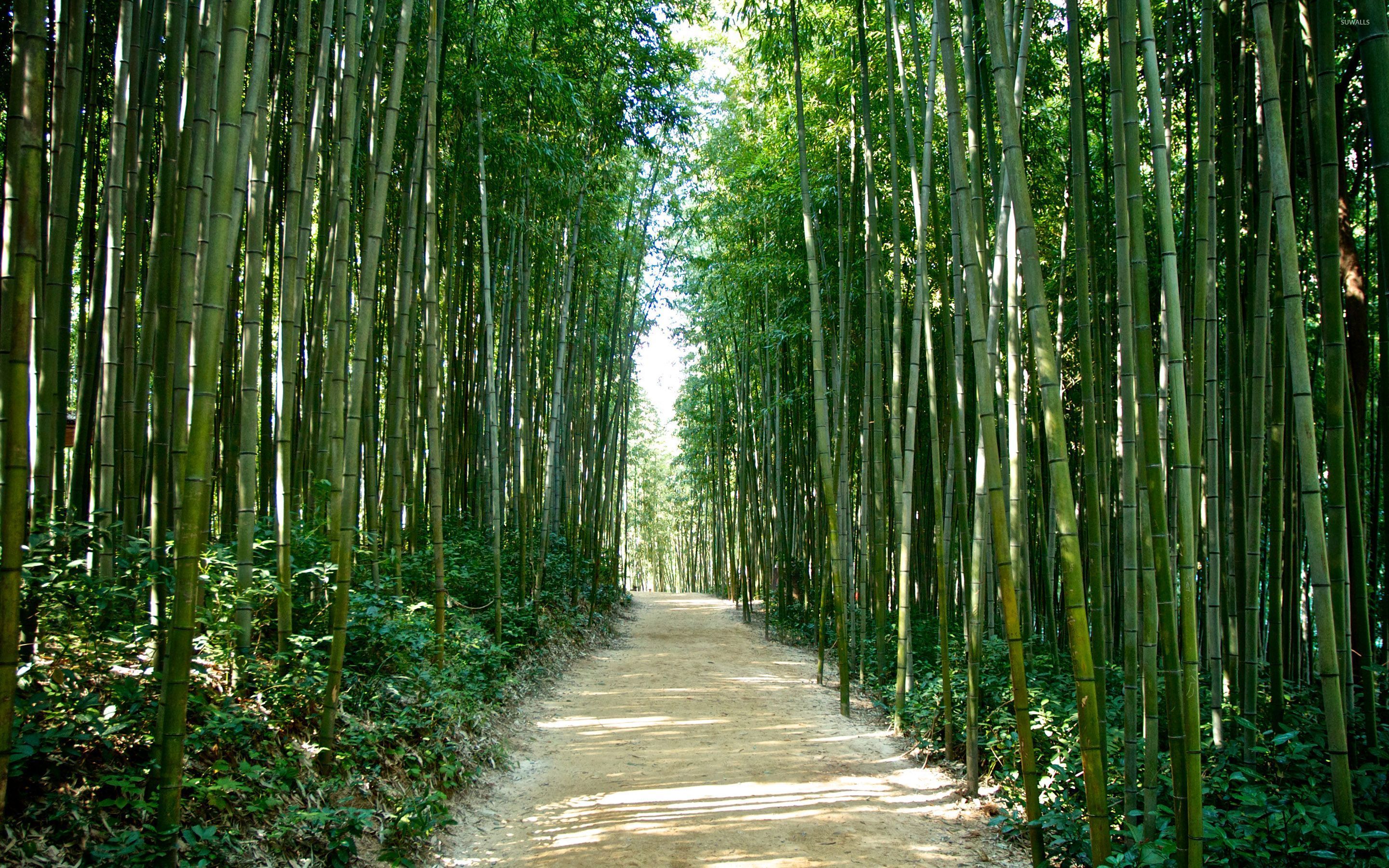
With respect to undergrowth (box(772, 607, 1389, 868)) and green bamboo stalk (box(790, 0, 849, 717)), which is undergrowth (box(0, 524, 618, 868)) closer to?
undergrowth (box(772, 607, 1389, 868))

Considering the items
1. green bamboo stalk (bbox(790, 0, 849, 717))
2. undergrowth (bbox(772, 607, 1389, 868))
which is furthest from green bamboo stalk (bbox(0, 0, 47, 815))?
green bamboo stalk (bbox(790, 0, 849, 717))

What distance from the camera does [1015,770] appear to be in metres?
3.20

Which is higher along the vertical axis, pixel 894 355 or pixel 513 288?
pixel 513 288

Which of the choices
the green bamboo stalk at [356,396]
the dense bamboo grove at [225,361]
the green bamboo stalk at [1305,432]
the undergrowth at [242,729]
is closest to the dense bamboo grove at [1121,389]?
the green bamboo stalk at [1305,432]

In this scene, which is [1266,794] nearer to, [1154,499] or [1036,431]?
[1154,499]

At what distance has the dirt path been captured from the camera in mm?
2744

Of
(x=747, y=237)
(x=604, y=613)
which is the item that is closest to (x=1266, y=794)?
(x=747, y=237)

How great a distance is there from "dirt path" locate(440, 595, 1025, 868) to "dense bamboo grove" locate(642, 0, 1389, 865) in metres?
0.33

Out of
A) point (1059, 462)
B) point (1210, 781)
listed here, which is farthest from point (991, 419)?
point (1210, 781)

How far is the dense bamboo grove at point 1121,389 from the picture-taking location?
2.02 metres

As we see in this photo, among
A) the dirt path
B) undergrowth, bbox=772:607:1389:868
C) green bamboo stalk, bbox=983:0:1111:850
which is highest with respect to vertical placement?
green bamboo stalk, bbox=983:0:1111:850

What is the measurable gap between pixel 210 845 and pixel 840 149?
553 centimetres

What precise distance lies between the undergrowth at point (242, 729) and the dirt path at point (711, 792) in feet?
1.03

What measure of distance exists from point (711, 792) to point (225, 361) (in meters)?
2.88
